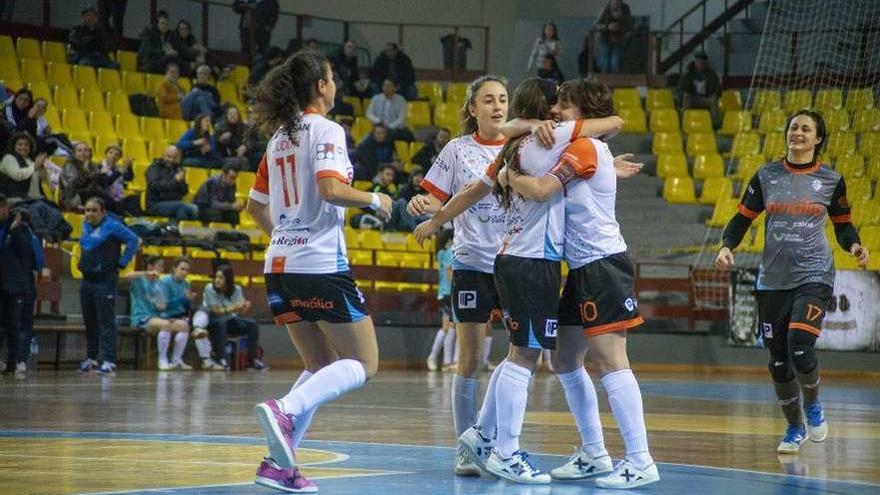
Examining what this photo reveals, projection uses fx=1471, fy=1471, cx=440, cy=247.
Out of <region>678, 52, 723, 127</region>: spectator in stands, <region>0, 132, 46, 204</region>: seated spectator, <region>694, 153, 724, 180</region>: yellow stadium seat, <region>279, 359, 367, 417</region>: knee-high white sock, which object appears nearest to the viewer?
<region>279, 359, 367, 417</region>: knee-high white sock

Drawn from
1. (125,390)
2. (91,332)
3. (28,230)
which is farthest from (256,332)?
(125,390)

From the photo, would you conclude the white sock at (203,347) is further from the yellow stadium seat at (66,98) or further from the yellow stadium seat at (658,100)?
the yellow stadium seat at (658,100)

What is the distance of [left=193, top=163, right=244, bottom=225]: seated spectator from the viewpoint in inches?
845

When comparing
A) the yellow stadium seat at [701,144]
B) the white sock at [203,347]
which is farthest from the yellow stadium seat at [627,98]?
the white sock at [203,347]

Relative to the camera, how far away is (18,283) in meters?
17.4

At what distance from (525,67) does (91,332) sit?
1461 cm

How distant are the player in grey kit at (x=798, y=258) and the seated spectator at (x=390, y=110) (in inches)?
680

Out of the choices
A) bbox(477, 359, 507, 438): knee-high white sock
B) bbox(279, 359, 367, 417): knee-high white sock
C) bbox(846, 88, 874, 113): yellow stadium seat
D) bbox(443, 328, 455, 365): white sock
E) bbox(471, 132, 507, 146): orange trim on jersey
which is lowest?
bbox(443, 328, 455, 365): white sock

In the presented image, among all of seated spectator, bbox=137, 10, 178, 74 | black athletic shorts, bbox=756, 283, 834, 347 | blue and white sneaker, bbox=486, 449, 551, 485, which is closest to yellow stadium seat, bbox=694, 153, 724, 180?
seated spectator, bbox=137, 10, 178, 74

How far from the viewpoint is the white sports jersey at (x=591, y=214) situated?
6969mm

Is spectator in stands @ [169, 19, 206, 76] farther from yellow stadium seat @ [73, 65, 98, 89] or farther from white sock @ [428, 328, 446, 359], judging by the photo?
white sock @ [428, 328, 446, 359]

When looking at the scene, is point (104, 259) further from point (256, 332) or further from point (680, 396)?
point (680, 396)

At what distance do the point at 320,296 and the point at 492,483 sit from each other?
1.25 metres

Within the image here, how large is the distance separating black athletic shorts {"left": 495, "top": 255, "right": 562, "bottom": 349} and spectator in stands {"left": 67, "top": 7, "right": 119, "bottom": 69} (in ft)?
60.4
